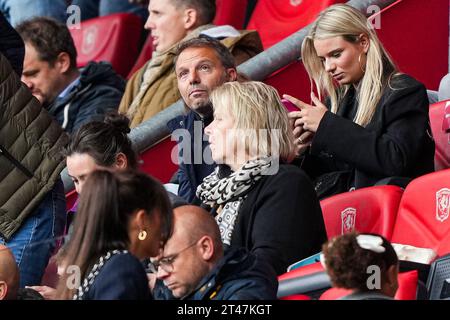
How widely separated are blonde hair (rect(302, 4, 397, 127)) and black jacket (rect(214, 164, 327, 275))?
73cm

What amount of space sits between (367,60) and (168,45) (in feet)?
6.95

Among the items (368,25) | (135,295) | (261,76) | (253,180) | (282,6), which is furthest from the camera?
(282,6)

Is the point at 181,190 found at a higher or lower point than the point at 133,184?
lower

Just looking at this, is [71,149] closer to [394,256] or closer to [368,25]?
[368,25]

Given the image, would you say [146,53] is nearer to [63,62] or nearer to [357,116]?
[63,62]

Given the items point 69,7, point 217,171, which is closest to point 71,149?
point 217,171

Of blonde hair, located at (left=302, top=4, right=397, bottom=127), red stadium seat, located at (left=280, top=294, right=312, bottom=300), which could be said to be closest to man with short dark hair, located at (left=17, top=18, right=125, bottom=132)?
blonde hair, located at (left=302, top=4, right=397, bottom=127)

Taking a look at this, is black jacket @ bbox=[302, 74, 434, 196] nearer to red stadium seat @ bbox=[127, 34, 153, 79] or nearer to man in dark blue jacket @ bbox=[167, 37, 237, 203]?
man in dark blue jacket @ bbox=[167, 37, 237, 203]

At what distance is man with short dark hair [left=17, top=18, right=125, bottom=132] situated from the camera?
291 inches

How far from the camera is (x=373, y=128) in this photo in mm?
5527

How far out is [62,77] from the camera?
24.6 feet

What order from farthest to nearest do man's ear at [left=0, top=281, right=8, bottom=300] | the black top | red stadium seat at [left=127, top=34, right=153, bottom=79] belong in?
1. red stadium seat at [left=127, top=34, right=153, bottom=79]
2. man's ear at [left=0, top=281, right=8, bottom=300]
3. the black top

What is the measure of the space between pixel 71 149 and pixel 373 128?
119 centimetres

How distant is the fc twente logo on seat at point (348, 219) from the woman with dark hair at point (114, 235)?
1508mm
